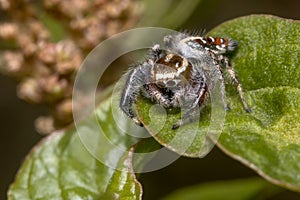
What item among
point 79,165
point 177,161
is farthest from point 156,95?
point 177,161

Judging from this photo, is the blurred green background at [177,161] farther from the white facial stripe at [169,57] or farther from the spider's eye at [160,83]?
the spider's eye at [160,83]

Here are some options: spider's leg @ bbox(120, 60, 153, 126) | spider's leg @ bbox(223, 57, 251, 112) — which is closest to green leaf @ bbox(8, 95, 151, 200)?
spider's leg @ bbox(120, 60, 153, 126)

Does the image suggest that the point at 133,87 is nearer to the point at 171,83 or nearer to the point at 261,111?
the point at 171,83

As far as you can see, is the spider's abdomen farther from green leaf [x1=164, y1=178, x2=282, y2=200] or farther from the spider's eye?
green leaf [x1=164, y1=178, x2=282, y2=200]

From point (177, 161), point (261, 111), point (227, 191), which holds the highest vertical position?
point (261, 111)

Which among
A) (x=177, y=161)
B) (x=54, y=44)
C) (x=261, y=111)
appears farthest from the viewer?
(x=177, y=161)

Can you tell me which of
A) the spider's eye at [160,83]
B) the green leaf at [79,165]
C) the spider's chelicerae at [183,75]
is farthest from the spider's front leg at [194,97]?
the green leaf at [79,165]
